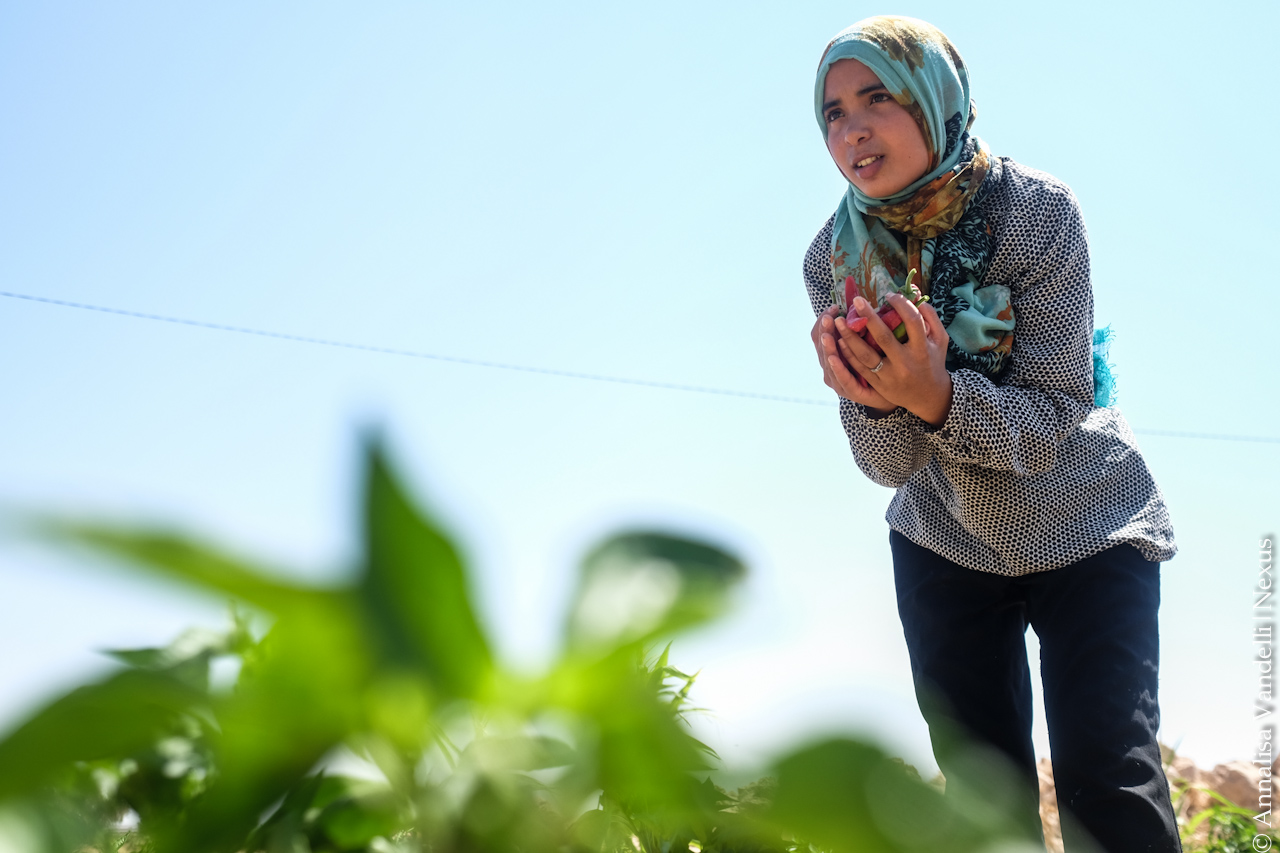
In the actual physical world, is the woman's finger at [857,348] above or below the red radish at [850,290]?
below

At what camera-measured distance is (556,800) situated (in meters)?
0.15

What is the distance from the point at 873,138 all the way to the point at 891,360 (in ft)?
1.58

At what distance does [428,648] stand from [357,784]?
5 centimetres

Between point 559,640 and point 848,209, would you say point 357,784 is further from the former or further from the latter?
point 848,209

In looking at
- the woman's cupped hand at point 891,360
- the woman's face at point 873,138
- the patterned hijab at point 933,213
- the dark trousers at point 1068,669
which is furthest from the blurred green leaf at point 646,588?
the woman's face at point 873,138

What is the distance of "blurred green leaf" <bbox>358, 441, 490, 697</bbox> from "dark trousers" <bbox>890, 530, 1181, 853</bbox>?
1143mm

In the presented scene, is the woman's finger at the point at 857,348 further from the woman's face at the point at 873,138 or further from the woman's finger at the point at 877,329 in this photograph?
the woman's face at the point at 873,138

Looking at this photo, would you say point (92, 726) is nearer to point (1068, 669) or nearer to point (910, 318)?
point (910, 318)

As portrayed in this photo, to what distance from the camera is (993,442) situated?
1281mm

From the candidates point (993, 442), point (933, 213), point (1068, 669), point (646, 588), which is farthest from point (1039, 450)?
point (646, 588)

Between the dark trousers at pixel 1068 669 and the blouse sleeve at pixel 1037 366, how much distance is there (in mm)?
181

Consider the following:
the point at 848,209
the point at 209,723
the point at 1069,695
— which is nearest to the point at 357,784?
the point at 209,723

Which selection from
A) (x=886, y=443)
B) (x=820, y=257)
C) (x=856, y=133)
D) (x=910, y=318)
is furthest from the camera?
(x=820, y=257)

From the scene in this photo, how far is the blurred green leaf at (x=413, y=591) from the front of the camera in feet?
0.39
